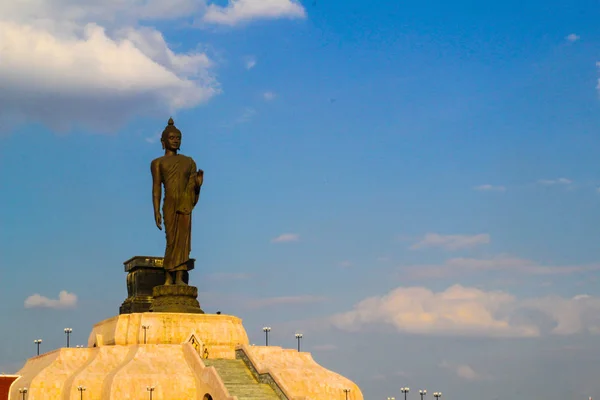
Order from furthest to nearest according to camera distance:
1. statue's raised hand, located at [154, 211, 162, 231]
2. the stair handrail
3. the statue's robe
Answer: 1. statue's raised hand, located at [154, 211, 162, 231]
2. the statue's robe
3. the stair handrail

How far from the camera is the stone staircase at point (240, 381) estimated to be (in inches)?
1800

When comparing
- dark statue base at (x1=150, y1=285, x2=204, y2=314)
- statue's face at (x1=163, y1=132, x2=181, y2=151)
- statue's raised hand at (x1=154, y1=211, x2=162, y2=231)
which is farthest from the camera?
statue's face at (x1=163, y1=132, x2=181, y2=151)

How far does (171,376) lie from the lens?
46.8 meters

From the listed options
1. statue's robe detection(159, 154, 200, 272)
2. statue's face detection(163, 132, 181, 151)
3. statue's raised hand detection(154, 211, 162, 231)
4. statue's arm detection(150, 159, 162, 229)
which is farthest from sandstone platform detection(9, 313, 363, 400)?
statue's face detection(163, 132, 181, 151)

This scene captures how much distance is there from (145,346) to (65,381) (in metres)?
3.88

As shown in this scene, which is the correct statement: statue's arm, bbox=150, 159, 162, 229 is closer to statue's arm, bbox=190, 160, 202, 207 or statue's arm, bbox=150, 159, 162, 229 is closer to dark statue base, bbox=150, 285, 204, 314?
statue's arm, bbox=190, 160, 202, 207

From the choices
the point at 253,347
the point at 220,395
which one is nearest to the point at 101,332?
the point at 253,347

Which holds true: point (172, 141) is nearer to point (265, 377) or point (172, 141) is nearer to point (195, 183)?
point (195, 183)

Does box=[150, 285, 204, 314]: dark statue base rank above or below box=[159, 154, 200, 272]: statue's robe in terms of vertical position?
below

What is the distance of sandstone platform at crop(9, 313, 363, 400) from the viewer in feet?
151

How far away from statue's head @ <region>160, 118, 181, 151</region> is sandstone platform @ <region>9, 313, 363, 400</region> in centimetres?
922

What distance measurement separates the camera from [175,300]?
52688mm

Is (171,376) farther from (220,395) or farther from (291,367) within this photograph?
(291,367)

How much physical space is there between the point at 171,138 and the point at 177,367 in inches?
512
